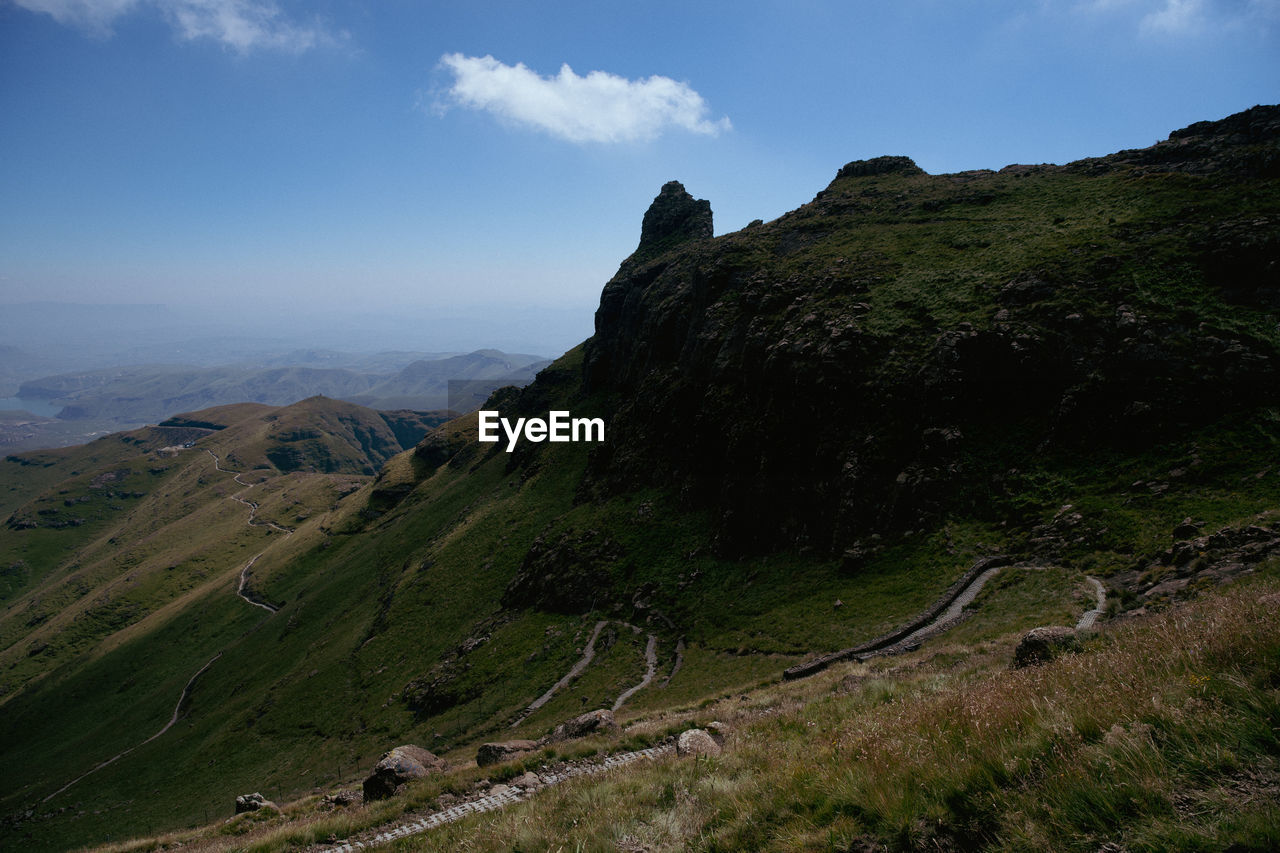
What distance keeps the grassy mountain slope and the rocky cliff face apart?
0.80 ft

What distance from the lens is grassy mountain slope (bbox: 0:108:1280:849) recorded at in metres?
30.7

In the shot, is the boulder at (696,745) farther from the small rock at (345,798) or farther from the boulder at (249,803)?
the boulder at (249,803)

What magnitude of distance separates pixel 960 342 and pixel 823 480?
50.0 ft

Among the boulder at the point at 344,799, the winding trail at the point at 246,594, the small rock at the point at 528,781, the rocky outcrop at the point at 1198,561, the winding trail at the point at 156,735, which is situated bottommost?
the winding trail at the point at 156,735

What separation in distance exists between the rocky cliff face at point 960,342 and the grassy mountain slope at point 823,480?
25 centimetres

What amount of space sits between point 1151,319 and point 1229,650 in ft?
130

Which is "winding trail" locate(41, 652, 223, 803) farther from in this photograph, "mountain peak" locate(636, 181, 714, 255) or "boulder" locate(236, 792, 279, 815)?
"mountain peak" locate(636, 181, 714, 255)

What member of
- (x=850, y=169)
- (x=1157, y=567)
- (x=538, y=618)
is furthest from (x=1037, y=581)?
(x=850, y=169)

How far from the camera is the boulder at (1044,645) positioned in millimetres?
12773

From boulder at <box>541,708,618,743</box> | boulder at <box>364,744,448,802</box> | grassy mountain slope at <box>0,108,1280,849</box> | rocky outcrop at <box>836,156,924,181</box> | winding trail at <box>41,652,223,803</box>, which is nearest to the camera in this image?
boulder at <box>364,744,448,802</box>

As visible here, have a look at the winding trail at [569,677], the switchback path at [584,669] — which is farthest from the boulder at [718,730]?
the winding trail at [569,677]

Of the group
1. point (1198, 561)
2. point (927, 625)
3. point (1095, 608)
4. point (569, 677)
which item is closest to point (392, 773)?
point (927, 625)

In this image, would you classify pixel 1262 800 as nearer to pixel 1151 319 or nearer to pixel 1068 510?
pixel 1068 510

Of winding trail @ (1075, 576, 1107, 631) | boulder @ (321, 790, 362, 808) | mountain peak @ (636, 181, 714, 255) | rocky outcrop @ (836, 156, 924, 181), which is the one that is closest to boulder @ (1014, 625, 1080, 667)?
winding trail @ (1075, 576, 1107, 631)
